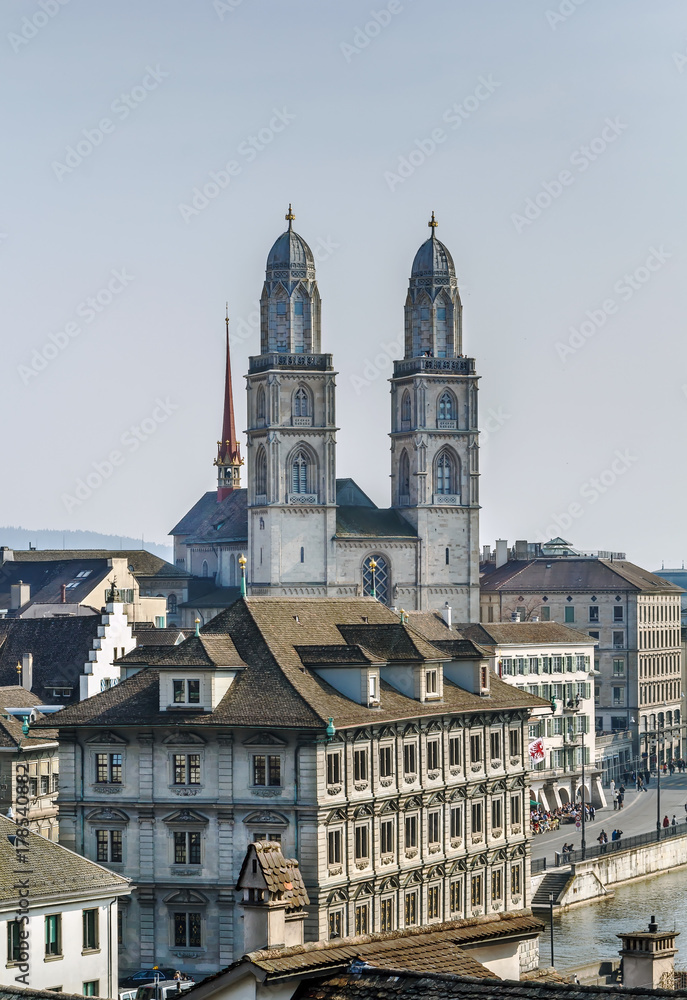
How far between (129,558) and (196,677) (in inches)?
4908

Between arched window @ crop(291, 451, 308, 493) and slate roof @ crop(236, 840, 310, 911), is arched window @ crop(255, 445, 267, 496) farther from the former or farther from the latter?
slate roof @ crop(236, 840, 310, 911)

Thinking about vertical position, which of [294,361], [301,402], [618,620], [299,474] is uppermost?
[294,361]

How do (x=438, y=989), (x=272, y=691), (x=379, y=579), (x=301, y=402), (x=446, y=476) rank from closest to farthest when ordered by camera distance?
(x=438, y=989)
(x=272, y=691)
(x=301, y=402)
(x=379, y=579)
(x=446, y=476)

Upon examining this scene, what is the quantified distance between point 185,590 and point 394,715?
118 m

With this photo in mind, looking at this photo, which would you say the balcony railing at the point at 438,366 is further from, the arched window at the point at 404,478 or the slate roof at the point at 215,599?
Result: the slate roof at the point at 215,599

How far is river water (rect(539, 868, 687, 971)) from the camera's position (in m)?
84.8

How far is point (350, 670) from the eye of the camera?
71.6 meters

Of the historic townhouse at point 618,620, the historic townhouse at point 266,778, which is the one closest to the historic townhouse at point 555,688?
the historic townhouse at point 618,620

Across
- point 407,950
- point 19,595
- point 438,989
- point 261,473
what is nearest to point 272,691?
point 407,950

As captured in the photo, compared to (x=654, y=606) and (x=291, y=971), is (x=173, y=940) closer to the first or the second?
(x=291, y=971)

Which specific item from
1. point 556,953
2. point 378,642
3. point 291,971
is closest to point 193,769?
point 378,642

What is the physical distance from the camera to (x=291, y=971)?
24766mm

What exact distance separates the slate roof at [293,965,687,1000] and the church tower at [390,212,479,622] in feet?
494

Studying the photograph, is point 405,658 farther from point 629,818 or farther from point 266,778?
point 629,818
